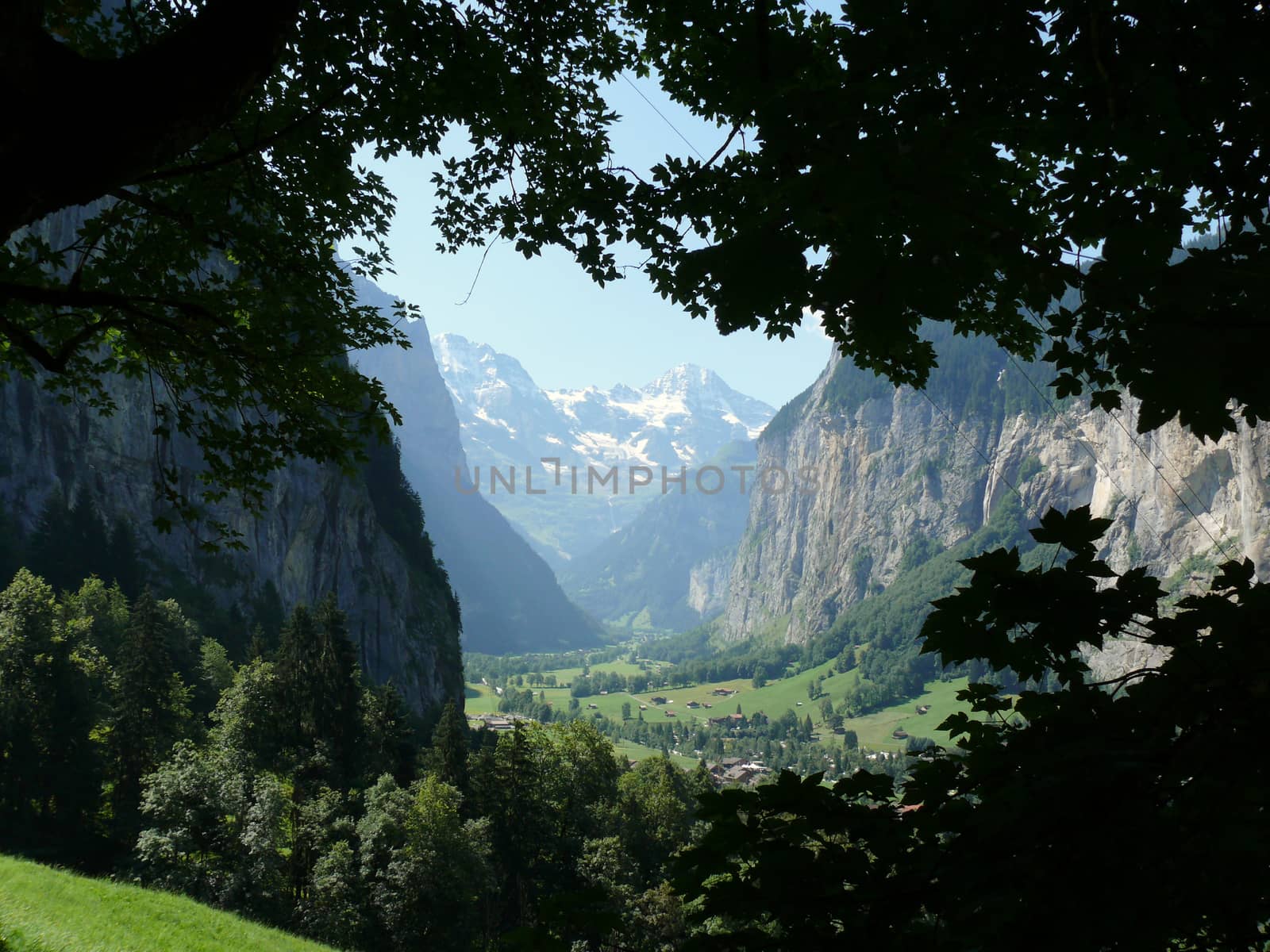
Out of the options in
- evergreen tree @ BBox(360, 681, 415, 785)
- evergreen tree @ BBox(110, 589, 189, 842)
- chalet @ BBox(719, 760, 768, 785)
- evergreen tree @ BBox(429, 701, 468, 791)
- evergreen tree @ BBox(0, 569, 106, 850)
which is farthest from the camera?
chalet @ BBox(719, 760, 768, 785)

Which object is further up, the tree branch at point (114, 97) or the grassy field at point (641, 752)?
the tree branch at point (114, 97)

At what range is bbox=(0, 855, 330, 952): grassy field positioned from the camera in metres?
10.4

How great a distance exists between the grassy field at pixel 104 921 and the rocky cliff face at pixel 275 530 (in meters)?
42.6

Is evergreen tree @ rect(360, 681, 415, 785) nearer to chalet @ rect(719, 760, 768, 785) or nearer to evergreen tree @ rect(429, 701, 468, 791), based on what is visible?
evergreen tree @ rect(429, 701, 468, 791)

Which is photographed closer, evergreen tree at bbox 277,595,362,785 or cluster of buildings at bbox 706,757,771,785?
evergreen tree at bbox 277,595,362,785

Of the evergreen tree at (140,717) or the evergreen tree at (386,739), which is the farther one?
the evergreen tree at (386,739)

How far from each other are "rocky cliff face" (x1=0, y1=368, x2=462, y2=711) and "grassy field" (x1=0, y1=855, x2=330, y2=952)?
42635mm

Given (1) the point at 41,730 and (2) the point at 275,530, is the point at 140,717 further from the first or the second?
(2) the point at 275,530

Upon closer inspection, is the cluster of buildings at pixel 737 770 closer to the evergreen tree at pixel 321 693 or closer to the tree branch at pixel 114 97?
the evergreen tree at pixel 321 693

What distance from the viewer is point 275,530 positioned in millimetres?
80812

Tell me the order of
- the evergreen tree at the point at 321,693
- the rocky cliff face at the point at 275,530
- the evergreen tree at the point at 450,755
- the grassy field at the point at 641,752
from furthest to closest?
the grassy field at the point at 641,752, the rocky cliff face at the point at 275,530, the evergreen tree at the point at 450,755, the evergreen tree at the point at 321,693

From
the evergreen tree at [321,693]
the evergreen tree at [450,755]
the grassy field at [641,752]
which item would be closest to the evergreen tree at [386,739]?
the evergreen tree at [321,693]

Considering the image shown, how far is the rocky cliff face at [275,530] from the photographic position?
6500 centimetres

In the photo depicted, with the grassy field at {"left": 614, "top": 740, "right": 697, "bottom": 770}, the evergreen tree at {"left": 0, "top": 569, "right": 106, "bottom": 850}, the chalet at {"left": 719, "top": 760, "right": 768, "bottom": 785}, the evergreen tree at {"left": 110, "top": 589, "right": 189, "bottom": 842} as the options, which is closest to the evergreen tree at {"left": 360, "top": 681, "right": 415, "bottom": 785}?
the evergreen tree at {"left": 110, "top": 589, "right": 189, "bottom": 842}
